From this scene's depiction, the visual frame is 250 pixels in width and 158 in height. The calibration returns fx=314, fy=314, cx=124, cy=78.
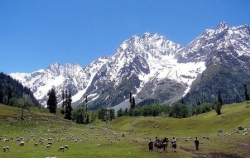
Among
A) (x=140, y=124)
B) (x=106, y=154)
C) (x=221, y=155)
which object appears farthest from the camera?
(x=140, y=124)

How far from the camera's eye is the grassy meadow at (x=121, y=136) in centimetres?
6339

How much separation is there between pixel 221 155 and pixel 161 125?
8641cm

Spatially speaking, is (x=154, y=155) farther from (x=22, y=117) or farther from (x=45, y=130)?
(x=22, y=117)

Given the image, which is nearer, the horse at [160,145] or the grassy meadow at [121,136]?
the grassy meadow at [121,136]

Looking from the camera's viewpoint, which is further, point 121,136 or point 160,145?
point 121,136

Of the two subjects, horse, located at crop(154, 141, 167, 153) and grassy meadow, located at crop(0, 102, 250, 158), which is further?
horse, located at crop(154, 141, 167, 153)

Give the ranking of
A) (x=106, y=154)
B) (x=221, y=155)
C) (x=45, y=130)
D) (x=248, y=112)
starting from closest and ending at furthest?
(x=106, y=154), (x=221, y=155), (x=45, y=130), (x=248, y=112)

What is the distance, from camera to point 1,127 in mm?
99562

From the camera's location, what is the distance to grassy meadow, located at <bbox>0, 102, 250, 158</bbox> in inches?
2496

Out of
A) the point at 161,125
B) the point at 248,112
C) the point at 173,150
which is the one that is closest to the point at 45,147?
the point at 173,150

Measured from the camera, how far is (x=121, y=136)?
113 m

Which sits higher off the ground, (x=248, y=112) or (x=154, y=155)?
(x=248, y=112)

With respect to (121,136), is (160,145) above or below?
below

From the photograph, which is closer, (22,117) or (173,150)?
(173,150)
